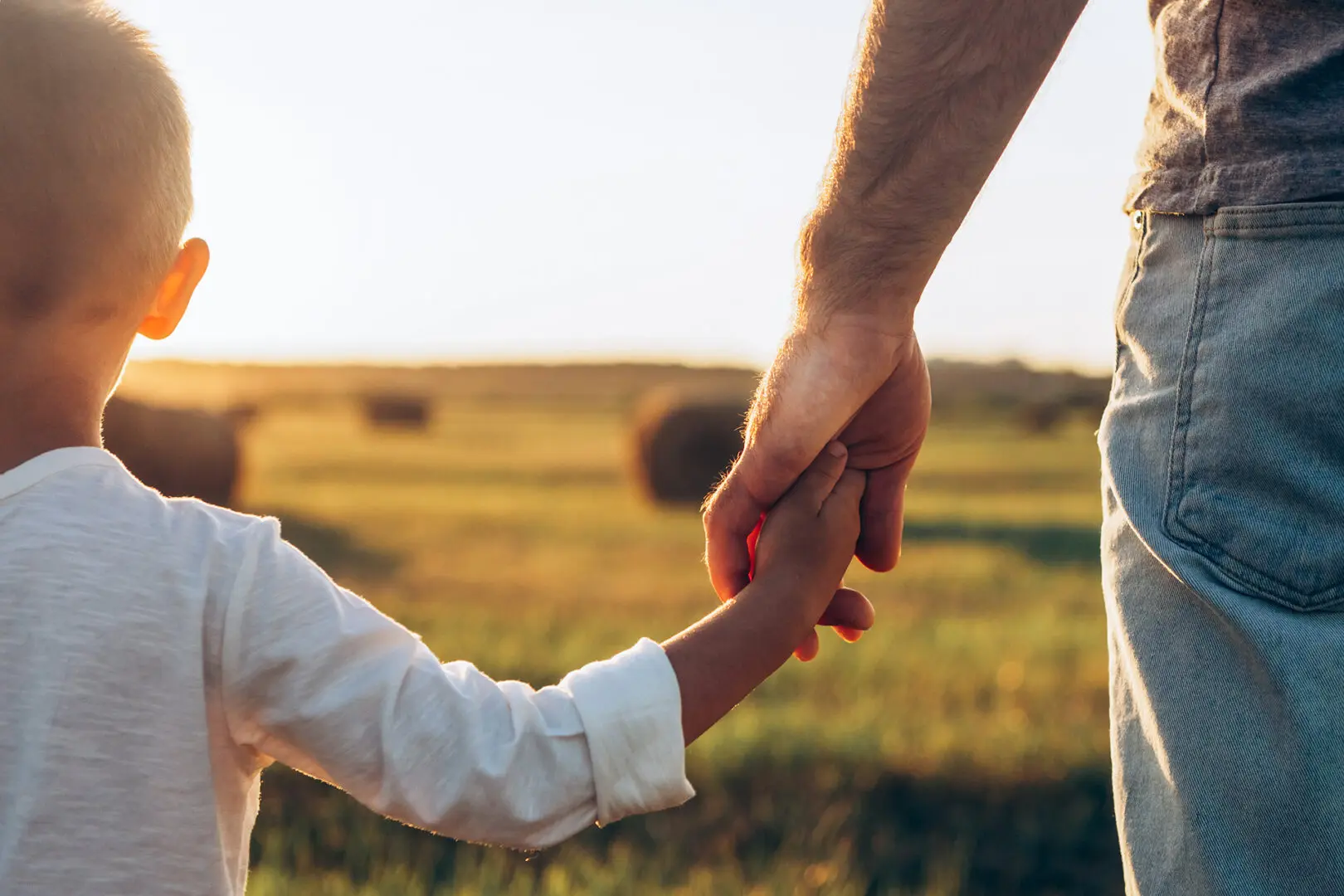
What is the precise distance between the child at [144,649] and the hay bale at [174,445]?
1281 centimetres

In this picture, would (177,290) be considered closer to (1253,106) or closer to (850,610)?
(850,610)

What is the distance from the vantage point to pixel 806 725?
15.2 ft

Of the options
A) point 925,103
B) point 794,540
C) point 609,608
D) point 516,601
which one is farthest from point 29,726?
point 516,601

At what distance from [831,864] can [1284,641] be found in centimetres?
236

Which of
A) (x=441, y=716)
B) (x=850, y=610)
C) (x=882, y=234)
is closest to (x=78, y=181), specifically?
(x=441, y=716)

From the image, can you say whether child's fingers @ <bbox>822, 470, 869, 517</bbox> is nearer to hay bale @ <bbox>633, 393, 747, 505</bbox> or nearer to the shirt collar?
the shirt collar

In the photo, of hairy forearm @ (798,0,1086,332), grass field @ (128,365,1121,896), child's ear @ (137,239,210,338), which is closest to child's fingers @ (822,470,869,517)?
hairy forearm @ (798,0,1086,332)

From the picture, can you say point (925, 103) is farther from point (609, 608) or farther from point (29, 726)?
point (609, 608)

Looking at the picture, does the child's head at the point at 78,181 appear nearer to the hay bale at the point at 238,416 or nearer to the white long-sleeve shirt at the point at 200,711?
the white long-sleeve shirt at the point at 200,711

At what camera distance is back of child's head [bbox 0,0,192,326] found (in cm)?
132

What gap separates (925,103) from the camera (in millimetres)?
1804

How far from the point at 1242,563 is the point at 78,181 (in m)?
1.30

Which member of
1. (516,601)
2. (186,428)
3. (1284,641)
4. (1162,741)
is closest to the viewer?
(1284,641)

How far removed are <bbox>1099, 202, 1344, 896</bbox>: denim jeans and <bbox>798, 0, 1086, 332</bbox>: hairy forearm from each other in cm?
33
